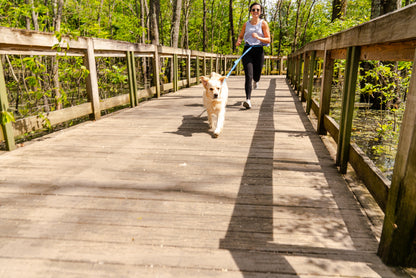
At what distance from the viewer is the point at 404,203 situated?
5.12 feet

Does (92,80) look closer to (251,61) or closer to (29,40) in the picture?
(29,40)

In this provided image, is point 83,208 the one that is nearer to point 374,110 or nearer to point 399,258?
point 399,258

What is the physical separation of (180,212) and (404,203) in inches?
57.0

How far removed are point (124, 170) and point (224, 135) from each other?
6.14 ft

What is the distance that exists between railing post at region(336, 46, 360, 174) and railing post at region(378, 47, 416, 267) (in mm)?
1271

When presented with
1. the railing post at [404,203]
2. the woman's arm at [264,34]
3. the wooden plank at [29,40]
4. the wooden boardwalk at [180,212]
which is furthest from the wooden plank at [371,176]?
the wooden plank at [29,40]

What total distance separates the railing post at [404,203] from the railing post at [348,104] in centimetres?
127

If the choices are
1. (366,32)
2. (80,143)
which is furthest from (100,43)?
(366,32)

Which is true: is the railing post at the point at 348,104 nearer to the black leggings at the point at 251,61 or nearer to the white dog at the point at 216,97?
the white dog at the point at 216,97

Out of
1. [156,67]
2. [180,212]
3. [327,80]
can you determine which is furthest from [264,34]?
[180,212]

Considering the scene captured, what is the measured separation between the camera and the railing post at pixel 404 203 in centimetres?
151

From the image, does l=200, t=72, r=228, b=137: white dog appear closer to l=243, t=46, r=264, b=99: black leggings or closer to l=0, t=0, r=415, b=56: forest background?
l=243, t=46, r=264, b=99: black leggings

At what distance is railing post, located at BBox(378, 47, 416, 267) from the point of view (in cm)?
151

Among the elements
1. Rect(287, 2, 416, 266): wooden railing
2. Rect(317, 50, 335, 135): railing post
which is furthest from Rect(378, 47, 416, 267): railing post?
Rect(317, 50, 335, 135): railing post
